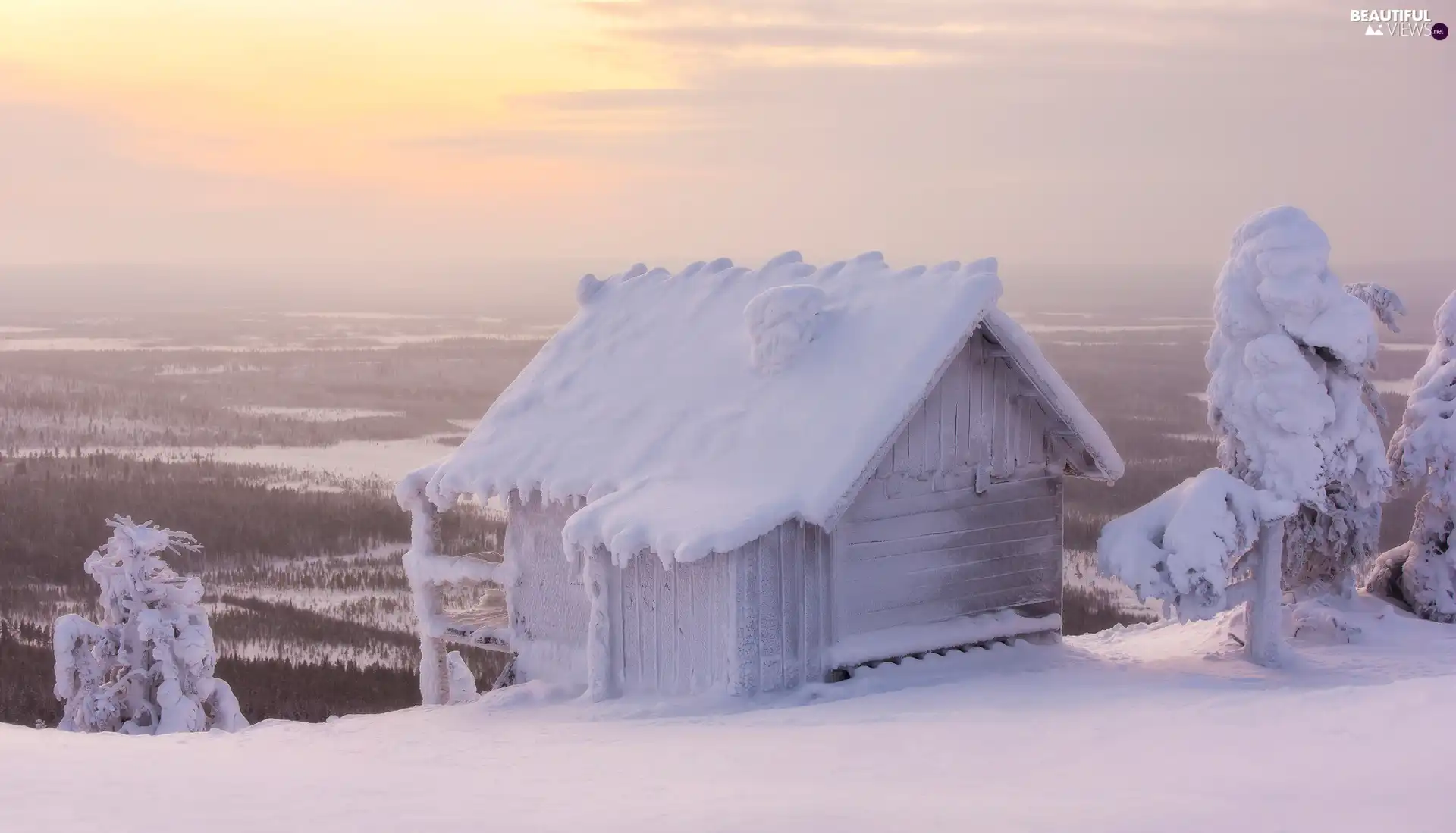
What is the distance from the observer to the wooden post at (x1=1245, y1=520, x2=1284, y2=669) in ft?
62.3

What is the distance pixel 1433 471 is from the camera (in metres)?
22.1

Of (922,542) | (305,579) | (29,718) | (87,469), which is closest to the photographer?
(922,542)

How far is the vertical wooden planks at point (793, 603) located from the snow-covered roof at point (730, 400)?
0.56 metres

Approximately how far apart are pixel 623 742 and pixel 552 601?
5058 mm

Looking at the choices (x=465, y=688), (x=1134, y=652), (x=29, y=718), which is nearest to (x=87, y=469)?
(x=29, y=718)

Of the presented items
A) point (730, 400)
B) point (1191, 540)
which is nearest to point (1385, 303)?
point (1191, 540)

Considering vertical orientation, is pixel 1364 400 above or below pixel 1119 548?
above

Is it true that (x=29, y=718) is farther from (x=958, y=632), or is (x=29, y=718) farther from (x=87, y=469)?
(x=87, y=469)

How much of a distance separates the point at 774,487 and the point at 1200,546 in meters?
5.37

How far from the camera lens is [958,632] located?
59.9 ft

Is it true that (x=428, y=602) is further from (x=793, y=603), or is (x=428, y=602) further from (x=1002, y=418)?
(x=1002, y=418)

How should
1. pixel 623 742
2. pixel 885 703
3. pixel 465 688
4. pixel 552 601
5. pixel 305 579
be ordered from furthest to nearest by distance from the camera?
pixel 305 579, pixel 465 688, pixel 552 601, pixel 885 703, pixel 623 742

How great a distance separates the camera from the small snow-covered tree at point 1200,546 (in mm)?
17828

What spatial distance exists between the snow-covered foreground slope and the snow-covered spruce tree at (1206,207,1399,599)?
2770mm
